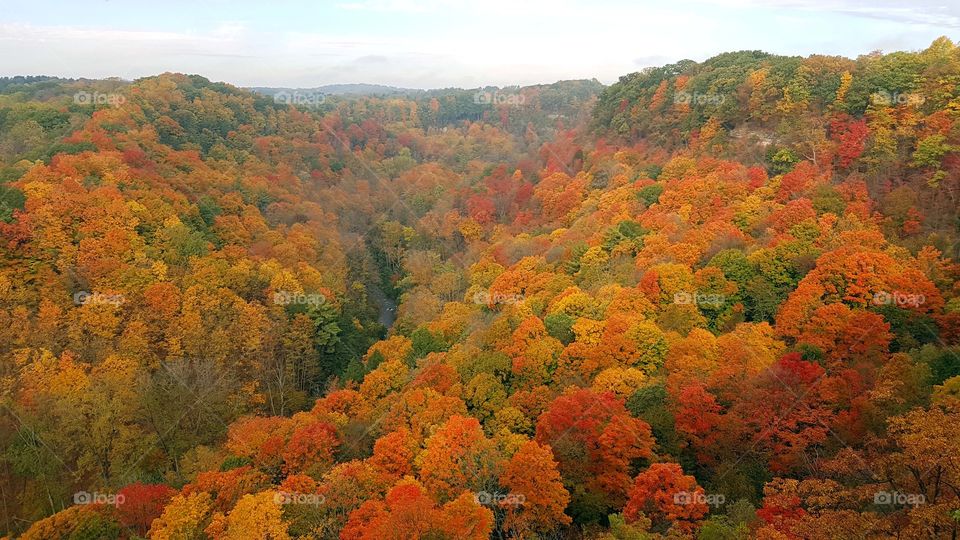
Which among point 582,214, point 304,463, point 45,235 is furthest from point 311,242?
point 304,463

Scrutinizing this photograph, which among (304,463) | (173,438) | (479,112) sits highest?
(479,112)

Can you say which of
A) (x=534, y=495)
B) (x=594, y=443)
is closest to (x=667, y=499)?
(x=534, y=495)

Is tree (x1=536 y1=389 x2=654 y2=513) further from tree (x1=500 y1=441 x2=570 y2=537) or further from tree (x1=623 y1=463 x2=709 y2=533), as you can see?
tree (x1=623 y1=463 x2=709 y2=533)

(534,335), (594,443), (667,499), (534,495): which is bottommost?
(534,495)

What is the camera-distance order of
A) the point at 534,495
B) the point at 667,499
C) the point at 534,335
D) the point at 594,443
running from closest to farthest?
1. the point at 667,499
2. the point at 534,495
3. the point at 594,443
4. the point at 534,335

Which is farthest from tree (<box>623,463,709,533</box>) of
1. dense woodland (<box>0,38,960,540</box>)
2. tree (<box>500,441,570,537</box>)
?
tree (<box>500,441,570,537</box>)

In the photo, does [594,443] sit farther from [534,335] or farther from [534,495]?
[534,335]

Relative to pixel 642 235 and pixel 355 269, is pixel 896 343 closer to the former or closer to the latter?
pixel 642 235

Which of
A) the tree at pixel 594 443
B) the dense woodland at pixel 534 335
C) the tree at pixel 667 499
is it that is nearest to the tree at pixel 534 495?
the dense woodland at pixel 534 335

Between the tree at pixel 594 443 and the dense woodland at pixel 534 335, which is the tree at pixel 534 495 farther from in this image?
the tree at pixel 594 443
